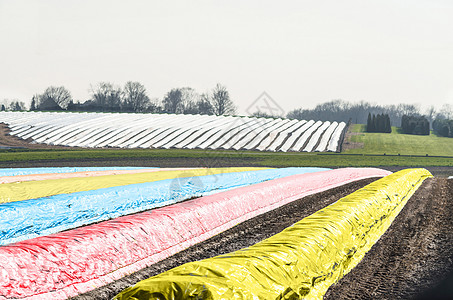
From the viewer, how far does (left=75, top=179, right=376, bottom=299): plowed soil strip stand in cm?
919

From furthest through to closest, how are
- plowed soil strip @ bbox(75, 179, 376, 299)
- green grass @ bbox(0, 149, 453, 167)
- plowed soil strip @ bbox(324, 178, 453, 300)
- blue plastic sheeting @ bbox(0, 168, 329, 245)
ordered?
green grass @ bbox(0, 149, 453, 167) < blue plastic sheeting @ bbox(0, 168, 329, 245) < plowed soil strip @ bbox(75, 179, 376, 299) < plowed soil strip @ bbox(324, 178, 453, 300)

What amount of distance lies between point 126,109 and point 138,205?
9653 centimetres

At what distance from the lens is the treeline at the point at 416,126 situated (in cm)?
7775

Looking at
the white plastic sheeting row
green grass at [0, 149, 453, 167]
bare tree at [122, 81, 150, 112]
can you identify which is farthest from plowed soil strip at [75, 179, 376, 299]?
bare tree at [122, 81, 150, 112]

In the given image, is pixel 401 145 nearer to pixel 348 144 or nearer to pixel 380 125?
pixel 348 144

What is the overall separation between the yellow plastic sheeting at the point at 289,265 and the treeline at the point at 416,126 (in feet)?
238

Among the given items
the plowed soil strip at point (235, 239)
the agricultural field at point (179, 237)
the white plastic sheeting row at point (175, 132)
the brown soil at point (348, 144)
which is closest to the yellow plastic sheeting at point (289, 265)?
the agricultural field at point (179, 237)

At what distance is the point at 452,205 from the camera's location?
55.5ft

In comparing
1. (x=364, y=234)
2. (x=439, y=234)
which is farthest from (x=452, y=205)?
(x=364, y=234)

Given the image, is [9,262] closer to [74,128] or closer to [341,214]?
[341,214]

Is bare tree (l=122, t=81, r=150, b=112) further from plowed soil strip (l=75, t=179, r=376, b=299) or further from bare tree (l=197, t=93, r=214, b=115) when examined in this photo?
plowed soil strip (l=75, t=179, r=376, b=299)

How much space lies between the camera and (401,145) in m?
61.6

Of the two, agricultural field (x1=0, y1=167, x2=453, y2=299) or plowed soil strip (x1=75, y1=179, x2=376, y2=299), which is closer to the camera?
agricultural field (x1=0, y1=167, x2=453, y2=299)

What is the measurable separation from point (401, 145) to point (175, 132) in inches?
1345
